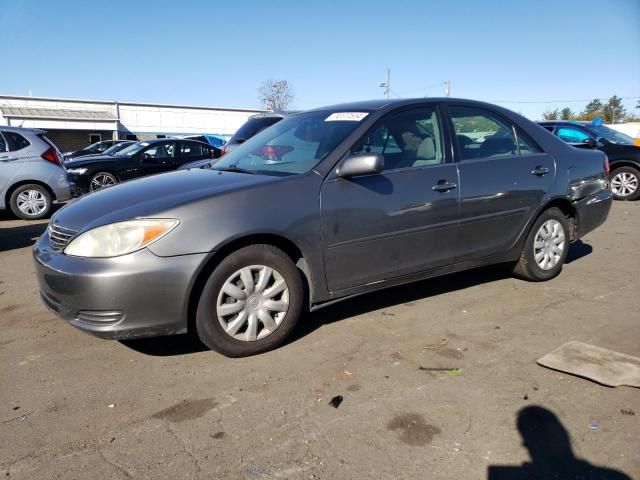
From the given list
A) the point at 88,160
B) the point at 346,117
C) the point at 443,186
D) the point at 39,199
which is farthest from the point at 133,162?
the point at 443,186

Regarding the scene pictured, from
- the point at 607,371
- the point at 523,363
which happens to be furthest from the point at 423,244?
the point at 607,371

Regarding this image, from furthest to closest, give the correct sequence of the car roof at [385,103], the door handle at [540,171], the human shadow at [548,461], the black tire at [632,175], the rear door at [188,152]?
the rear door at [188,152]
the black tire at [632,175]
the door handle at [540,171]
the car roof at [385,103]
the human shadow at [548,461]

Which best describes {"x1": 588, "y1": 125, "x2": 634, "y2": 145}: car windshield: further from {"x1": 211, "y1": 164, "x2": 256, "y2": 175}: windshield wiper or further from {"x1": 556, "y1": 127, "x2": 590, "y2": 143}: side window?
{"x1": 211, "y1": 164, "x2": 256, "y2": 175}: windshield wiper

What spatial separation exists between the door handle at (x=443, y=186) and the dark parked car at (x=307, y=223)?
18 millimetres

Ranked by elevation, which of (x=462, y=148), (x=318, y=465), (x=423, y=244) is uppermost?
(x=462, y=148)

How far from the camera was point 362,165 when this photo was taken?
3.56m

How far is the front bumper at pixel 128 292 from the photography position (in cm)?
303

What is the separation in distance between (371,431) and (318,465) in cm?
36

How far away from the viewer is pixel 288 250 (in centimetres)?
357

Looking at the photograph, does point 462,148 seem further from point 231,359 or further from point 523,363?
point 231,359

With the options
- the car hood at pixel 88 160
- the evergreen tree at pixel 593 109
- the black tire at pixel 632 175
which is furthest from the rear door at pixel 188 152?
the evergreen tree at pixel 593 109

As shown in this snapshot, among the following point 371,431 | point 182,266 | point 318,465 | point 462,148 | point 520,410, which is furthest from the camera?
point 462,148

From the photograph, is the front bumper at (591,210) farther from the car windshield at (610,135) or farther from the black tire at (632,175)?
the car windshield at (610,135)

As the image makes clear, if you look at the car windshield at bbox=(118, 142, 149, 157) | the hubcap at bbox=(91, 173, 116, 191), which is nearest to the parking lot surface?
the hubcap at bbox=(91, 173, 116, 191)
